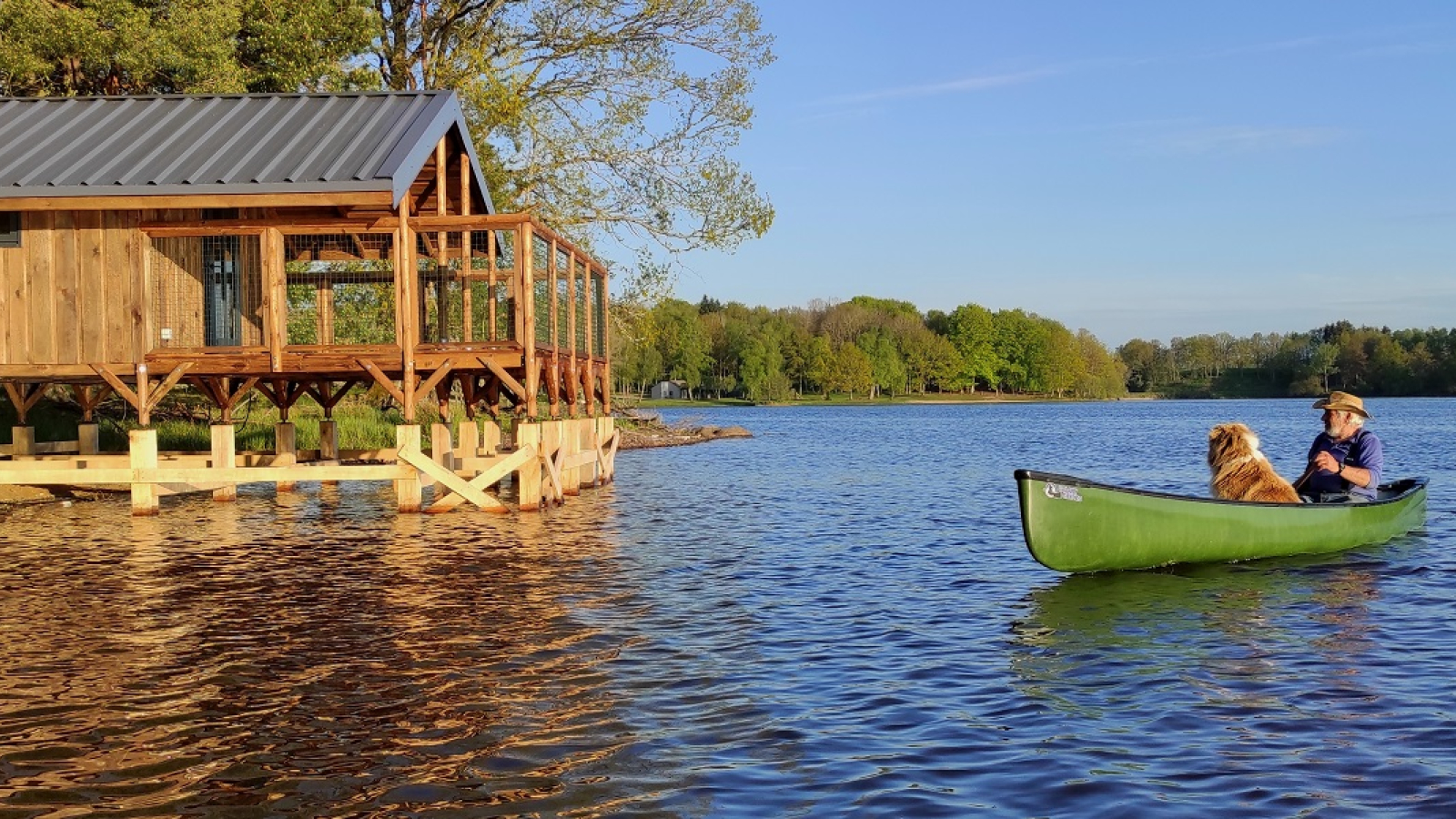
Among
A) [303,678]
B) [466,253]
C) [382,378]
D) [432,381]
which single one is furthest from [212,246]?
[303,678]

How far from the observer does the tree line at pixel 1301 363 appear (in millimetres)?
147750

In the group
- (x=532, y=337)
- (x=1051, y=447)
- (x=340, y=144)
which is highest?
(x=340, y=144)

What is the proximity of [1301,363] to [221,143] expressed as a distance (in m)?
166

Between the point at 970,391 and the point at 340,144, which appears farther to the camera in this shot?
the point at 970,391

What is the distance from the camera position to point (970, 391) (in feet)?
559

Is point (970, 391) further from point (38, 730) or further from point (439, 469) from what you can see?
point (38, 730)

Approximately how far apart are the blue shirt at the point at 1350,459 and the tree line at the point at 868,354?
4244 inches

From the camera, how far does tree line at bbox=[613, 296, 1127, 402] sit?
142m

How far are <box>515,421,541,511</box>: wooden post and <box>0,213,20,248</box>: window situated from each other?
25.5 ft

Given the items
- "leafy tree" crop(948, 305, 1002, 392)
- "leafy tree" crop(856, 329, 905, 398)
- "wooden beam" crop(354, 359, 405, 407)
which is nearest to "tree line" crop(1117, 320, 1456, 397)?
"leafy tree" crop(948, 305, 1002, 392)

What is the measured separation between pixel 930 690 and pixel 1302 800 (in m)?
2.73

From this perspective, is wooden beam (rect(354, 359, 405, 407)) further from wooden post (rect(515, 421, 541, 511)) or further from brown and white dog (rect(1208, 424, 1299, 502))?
brown and white dog (rect(1208, 424, 1299, 502))

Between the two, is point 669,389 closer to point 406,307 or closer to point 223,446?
point 223,446

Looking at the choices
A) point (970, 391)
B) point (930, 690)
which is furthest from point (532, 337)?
point (970, 391)
